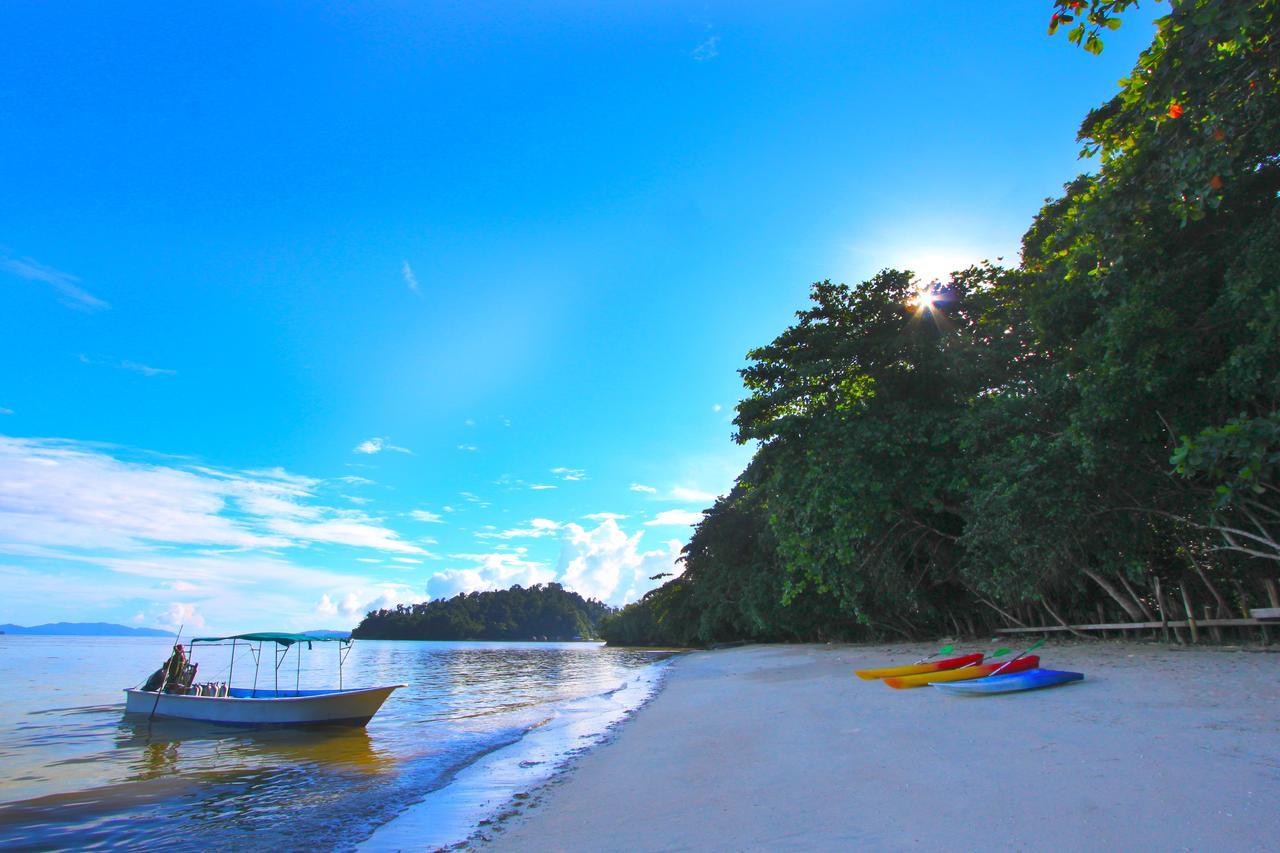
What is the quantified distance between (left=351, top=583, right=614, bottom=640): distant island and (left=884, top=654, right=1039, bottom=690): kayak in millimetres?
137050

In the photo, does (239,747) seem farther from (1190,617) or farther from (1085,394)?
(1190,617)

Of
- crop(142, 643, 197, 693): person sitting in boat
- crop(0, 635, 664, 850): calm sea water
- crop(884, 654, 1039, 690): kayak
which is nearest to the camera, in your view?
crop(0, 635, 664, 850): calm sea water

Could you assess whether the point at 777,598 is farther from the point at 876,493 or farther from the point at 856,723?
the point at 856,723

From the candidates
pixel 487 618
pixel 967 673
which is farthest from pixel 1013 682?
pixel 487 618

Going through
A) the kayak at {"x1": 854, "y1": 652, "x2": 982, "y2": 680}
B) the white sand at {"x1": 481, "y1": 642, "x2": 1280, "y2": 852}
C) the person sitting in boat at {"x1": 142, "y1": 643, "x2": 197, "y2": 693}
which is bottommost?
the white sand at {"x1": 481, "y1": 642, "x2": 1280, "y2": 852}

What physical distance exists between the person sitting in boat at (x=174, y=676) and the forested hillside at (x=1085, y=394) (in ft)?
62.3

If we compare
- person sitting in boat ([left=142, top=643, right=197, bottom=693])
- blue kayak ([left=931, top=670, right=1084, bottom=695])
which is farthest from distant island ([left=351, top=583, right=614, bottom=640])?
blue kayak ([left=931, top=670, right=1084, bottom=695])

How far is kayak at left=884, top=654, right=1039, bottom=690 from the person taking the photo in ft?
33.7

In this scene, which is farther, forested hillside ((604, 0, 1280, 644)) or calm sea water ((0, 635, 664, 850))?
calm sea water ((0, 635, 664, 850))

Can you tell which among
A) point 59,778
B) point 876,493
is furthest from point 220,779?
point 876,493

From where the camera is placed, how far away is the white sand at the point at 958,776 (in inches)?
163

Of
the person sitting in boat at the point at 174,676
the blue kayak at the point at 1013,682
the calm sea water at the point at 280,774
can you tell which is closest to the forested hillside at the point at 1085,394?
the blue kayak at the point at 1013,682

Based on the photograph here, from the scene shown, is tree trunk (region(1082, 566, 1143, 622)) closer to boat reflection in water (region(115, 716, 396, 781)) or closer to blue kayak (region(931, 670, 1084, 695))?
blue kayak (region(931, 670, 1084, 695))

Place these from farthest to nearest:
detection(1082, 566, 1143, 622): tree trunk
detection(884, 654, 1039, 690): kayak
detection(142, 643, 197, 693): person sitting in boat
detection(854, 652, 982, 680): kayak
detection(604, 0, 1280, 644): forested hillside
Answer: detection(142, 643, 197, 693): person sitting in boat → detection(1082, 566, 1143, 622): tree trunk → detection(854, 652, 982, 680): kayak → detection(884, 654, 1039, 690): kayak → detection(604, 0, 1280, 644): forested hillside
